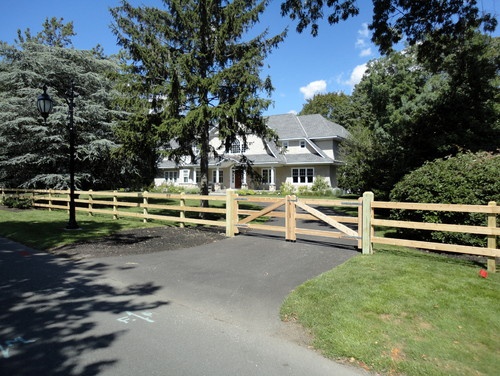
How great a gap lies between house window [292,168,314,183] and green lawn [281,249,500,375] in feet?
93.4

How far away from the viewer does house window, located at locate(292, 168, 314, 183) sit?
35.0 m

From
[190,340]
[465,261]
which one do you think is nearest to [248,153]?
[465,261]

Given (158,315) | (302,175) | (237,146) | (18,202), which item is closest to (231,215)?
(158,315)

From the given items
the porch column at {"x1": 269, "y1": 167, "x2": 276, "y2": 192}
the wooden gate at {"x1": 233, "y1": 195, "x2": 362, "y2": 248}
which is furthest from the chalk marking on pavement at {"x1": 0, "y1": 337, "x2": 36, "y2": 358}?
the porch column at {"x1": 269, "y1": 167, "x2": 276, "y2": 192}

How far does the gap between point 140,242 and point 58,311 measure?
4.86 meters

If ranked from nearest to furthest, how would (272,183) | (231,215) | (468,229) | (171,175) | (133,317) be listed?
1. (133,317)
2. (468,229)
3. (231,215)
4. (272,183)
5. (171,175)

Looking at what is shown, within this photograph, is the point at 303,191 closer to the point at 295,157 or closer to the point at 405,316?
the point at 295,157

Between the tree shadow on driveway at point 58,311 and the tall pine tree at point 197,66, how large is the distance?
812 cm

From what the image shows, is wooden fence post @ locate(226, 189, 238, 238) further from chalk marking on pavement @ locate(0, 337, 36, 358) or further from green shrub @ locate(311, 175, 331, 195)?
green shrub @ locate(311, 175, 331, 195)

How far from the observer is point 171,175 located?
45.3 meters

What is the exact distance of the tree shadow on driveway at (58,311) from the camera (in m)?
3.49

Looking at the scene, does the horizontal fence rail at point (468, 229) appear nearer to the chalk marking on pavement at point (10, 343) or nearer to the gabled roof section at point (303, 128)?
the chalk marking on pavement at point (10, 343)

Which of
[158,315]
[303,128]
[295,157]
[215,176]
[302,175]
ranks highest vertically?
[303,128]

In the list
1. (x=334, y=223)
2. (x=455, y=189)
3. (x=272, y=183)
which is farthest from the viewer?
(x=272, y=183)
